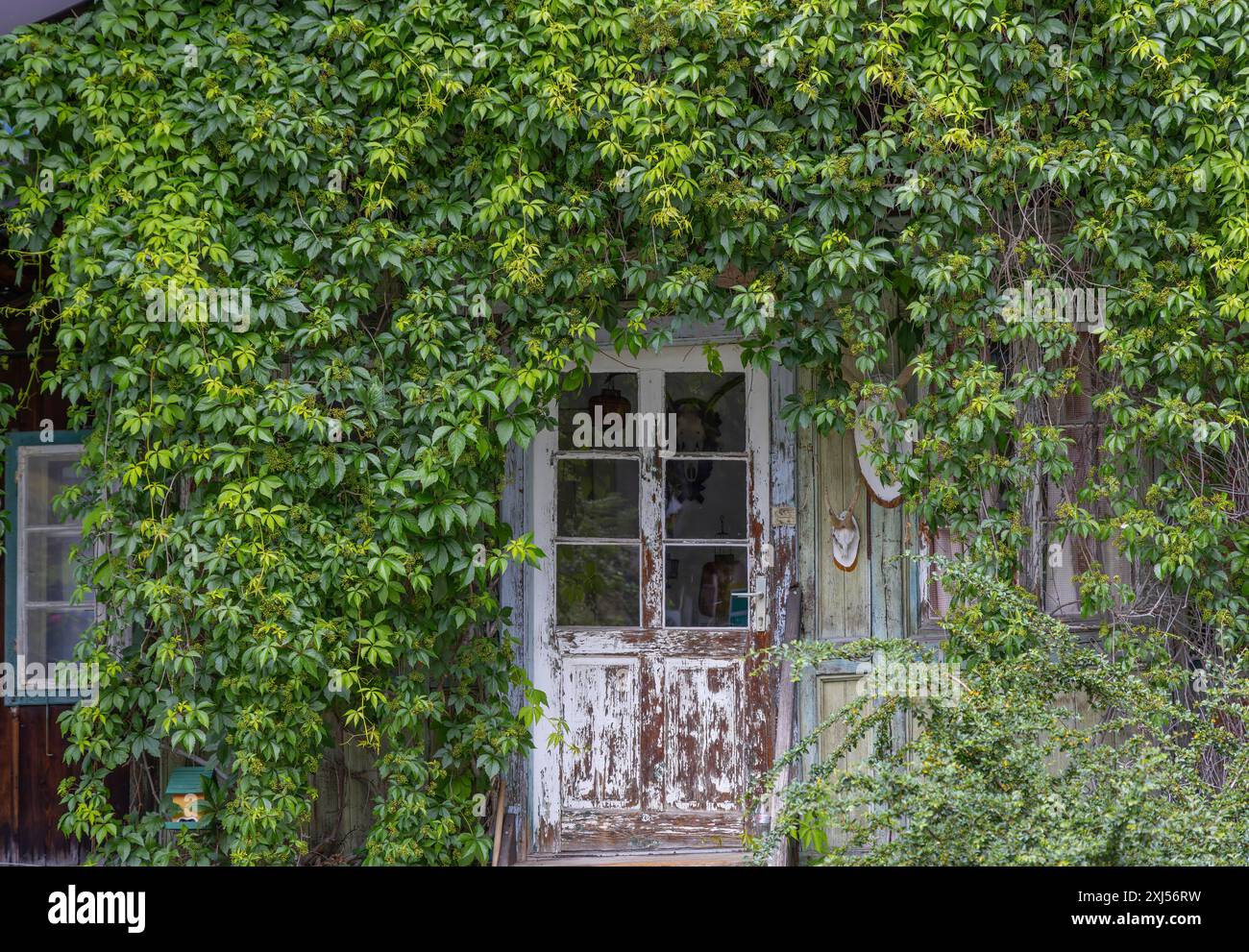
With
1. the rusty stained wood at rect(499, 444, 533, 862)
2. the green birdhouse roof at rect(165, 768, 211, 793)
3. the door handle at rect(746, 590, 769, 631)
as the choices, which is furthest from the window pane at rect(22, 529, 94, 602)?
the door handle at rect(746, 590, 769, 631)

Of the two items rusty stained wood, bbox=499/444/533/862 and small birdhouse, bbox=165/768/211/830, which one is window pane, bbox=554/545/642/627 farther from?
small birdhouse, bbox=165/768/211/830

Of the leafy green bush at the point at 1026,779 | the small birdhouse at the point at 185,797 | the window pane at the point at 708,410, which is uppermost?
the window pane at the point at 708,410

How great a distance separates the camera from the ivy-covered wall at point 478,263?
14.3ft

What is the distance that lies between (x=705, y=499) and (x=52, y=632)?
3.38m

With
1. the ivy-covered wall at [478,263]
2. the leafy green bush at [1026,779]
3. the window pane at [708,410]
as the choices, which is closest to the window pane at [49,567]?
the ivy-covered wall at [478,263]

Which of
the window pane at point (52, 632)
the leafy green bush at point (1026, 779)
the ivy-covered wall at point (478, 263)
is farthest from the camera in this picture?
the window pane at point (52, 632)

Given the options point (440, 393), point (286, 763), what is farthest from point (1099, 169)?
point (286, 763)

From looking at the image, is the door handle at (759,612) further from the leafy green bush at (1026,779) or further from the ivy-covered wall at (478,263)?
the leafy green bush at (1026,779)

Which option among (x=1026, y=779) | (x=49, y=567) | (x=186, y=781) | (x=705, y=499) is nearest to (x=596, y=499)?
(x=705, y=499)

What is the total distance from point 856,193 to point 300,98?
2.30 m

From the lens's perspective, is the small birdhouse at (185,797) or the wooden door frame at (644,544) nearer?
the small birdhouse at (185,797)

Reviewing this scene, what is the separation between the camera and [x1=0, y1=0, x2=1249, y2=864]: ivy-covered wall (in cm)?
435

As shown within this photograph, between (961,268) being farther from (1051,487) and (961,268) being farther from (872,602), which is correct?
(872,602)

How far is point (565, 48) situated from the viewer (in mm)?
4379
